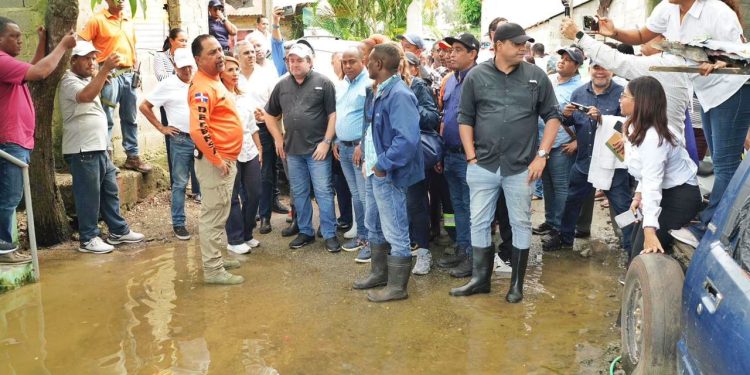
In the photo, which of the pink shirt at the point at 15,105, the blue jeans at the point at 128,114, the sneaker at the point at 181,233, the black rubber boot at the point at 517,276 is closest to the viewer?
the black rubber boot at the point at 517,276

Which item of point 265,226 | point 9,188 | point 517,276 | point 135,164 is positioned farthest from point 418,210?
point 135,164

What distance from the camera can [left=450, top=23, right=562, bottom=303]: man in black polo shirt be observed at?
4.94 m

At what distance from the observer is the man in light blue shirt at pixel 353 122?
6020mm

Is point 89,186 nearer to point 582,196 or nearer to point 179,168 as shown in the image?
point 179,168

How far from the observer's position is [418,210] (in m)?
5.68

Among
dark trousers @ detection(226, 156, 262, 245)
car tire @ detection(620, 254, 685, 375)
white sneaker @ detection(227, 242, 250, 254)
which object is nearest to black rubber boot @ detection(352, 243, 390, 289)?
white sneaker @ detection(227, 242, 250, 254)

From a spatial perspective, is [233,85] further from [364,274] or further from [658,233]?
[658,233]

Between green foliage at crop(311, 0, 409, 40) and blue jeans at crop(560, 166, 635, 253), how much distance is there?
15596 mm

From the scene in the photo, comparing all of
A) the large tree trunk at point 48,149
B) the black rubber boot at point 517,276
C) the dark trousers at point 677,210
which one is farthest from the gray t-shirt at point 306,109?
the dark trousers at point 677,210

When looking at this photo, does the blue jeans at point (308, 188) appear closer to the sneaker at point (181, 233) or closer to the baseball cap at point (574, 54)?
the sneaker at point (181, 233)

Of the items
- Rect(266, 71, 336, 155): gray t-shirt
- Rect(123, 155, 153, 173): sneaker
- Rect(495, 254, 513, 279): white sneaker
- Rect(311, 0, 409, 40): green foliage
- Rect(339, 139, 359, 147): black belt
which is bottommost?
Rect(495, 254, 513, 279): white sneaker

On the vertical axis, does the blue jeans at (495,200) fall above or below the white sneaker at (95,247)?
above

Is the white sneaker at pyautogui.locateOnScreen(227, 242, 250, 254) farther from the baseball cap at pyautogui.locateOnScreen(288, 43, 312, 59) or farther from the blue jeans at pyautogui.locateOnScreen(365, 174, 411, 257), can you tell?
the baseball cap at pyautogui.locateOnScreen(288, 43, 312, 59)

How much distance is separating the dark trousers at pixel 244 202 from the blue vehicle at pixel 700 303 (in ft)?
12.9
